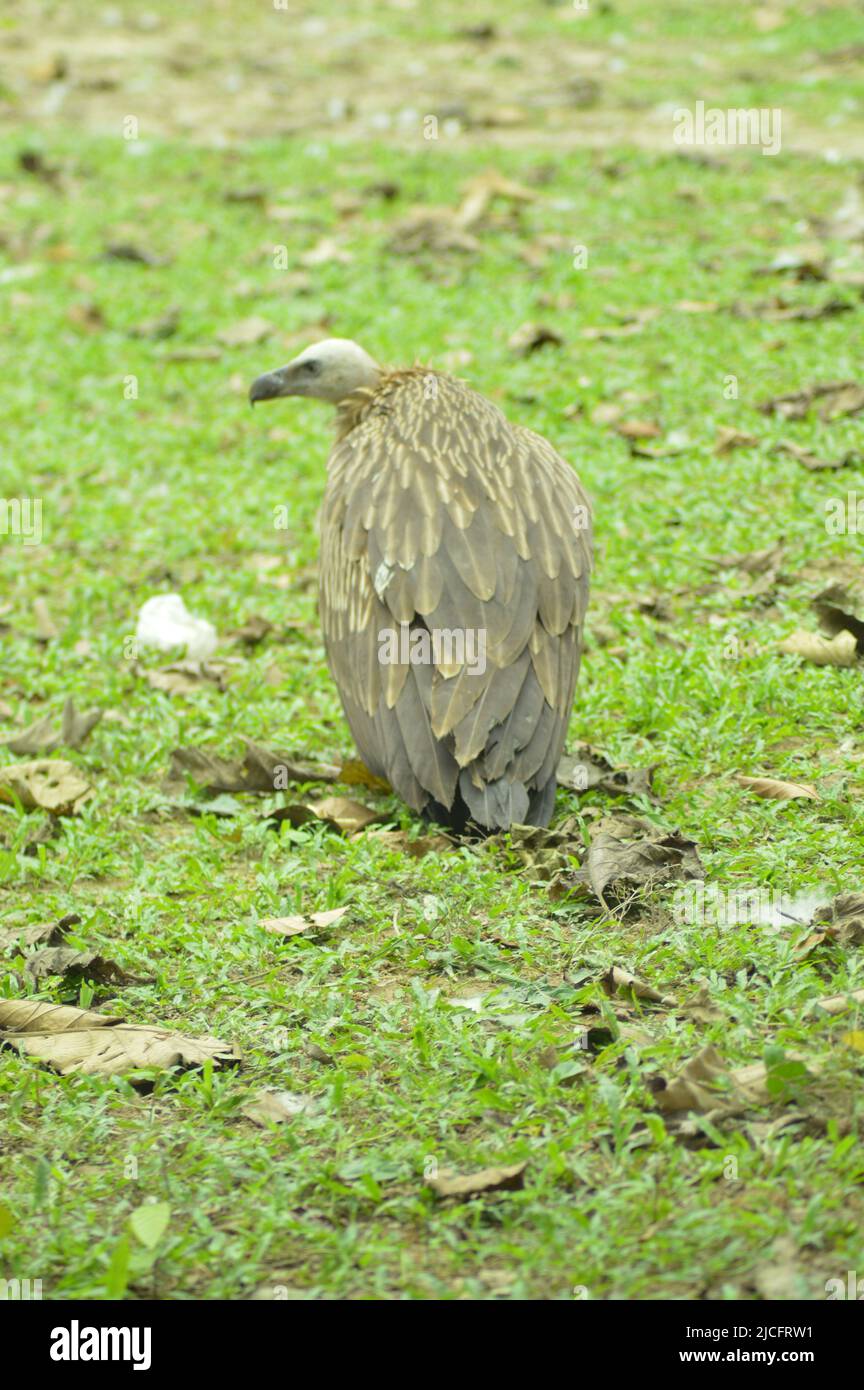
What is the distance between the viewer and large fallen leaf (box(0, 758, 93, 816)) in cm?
508

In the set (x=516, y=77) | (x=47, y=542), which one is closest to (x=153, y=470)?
(x=47, y=542)

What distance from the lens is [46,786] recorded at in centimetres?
516

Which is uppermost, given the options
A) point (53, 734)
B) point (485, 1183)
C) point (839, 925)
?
point (53, 734)

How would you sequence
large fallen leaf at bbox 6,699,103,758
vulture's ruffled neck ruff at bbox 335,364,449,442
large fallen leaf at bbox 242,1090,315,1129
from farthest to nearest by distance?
vulture's ruffled neck ruff at bbox 335,364,449,442 < large fallen leaf at bbox 6,699,103,758 < large fallen leaf at bbox 242,1090,315,1129

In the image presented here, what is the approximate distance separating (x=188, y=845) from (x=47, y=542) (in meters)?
2.96

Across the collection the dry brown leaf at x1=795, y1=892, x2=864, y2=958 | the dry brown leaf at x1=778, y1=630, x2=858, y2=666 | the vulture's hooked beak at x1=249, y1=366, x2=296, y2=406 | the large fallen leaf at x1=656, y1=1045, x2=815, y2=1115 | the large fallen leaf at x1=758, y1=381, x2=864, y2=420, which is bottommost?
the large fallen leaf at x1=656, y1=1045, x2=815, y2=1115

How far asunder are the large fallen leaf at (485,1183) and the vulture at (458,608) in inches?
63.1

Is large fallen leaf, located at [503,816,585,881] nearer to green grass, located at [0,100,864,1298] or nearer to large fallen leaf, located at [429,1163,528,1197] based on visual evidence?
green grass, located at [0,100,864,1298]

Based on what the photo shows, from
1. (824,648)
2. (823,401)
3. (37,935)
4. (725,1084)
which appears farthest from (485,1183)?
(823,401)

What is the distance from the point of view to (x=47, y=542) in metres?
7.36

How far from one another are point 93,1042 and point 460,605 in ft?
5.49

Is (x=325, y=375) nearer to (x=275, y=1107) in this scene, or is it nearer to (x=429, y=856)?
(x=429, y=856)

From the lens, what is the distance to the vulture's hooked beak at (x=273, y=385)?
20.7 ft

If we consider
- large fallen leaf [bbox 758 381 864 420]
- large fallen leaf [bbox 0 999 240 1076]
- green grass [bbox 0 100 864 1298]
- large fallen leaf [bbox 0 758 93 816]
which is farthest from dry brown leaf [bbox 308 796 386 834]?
large fallen leaf [bbox 758 381 864 420]
